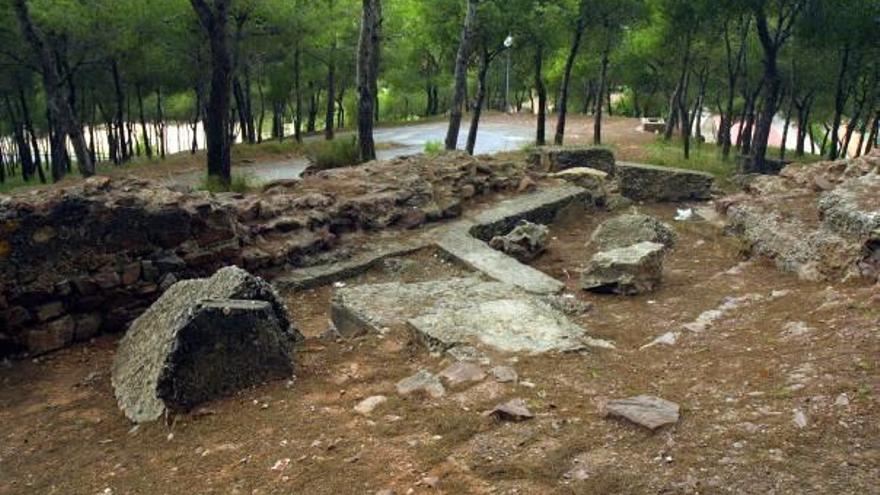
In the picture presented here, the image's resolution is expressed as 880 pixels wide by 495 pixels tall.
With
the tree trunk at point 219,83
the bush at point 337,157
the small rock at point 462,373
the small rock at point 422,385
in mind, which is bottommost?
the small rock at point 422,385

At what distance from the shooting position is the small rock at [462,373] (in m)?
4.93

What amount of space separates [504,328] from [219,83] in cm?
831

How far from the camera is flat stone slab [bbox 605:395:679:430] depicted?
4.05 metres

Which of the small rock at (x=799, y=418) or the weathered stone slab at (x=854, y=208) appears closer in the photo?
the small rock at (x=799, y=418)

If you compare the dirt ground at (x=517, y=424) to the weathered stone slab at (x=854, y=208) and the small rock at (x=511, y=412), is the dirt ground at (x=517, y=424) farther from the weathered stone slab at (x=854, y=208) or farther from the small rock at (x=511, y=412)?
the weathered stone slab at (x=854, y=208)

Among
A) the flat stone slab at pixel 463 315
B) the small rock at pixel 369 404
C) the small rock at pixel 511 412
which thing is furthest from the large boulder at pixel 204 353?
the small rock at pixel 511 412

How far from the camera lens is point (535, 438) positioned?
4.03 metres

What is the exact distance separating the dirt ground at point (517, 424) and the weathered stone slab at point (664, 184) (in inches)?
293

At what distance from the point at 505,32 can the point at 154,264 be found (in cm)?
1559

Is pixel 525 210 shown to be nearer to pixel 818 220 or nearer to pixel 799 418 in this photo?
pixel 818 220

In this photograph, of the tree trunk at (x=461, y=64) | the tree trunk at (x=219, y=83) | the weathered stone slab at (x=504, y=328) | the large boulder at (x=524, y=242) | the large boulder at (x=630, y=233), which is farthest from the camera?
the tree trunk at (x=461, y=64)

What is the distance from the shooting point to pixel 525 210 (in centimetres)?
1084

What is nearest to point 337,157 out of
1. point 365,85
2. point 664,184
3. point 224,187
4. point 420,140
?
point 365,85

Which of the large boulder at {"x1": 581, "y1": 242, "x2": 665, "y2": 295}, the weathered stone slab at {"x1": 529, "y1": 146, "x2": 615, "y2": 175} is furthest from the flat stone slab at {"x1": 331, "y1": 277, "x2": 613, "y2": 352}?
the weathered stone slab at {"x1": 529, "y1": 146, "x2": 615, "y2": 175}
